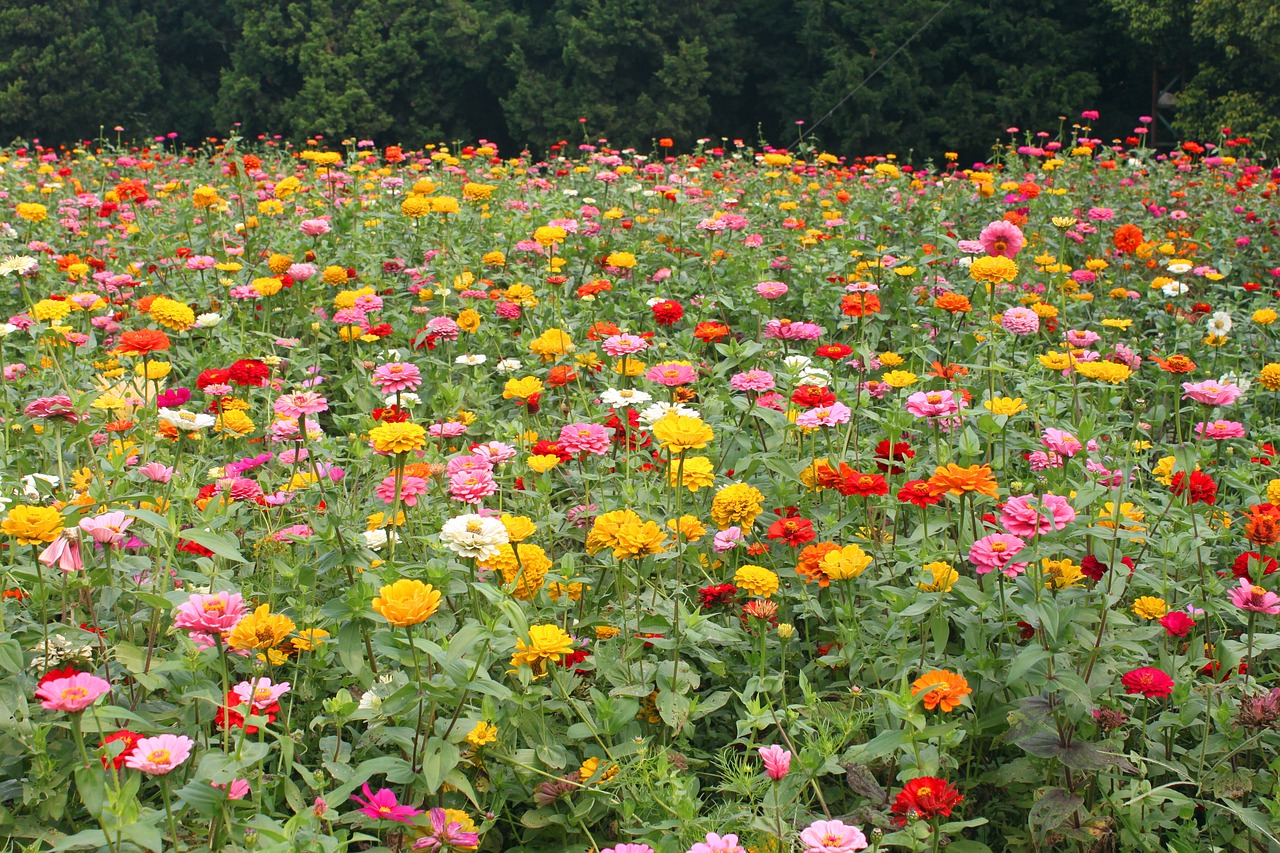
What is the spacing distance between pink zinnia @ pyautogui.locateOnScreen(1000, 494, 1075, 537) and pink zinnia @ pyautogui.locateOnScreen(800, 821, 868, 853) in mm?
621

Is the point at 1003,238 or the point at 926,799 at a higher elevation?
the point at 1003,238

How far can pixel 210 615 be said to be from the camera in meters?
1.42

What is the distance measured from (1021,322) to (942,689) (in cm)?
182

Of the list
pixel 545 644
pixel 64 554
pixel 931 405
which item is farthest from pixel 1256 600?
pixel 64 554

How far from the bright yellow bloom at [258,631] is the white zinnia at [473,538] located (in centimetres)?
29

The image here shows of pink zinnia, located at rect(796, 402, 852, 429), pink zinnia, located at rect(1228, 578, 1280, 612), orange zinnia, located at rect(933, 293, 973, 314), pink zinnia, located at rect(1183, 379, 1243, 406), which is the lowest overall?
pink zinnia, located at rect(1228, 578, 1280, 612)

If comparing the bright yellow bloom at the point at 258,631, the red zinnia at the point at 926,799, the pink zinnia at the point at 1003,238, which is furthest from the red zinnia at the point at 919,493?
the pink zinnia at the point at 1003,238

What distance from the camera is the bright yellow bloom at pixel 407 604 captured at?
56.1 inches

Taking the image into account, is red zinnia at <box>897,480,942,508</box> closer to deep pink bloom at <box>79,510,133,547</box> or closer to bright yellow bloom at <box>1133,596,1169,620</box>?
bright yellow bloom at <box>1133,596,1169,620</box>

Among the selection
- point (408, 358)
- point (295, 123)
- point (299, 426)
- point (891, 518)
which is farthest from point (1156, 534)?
point (295, 123)

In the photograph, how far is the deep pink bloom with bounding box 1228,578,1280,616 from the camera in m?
1.83

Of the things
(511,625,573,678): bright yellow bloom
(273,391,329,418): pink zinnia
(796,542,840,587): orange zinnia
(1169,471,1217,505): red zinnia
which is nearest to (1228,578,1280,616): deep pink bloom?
(1169,471,1217,505): red zinnia

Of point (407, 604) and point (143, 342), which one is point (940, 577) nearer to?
point (407, 604)

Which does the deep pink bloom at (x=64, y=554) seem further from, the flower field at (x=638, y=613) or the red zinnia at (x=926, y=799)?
the red zinnia at (x=926, y=799)
